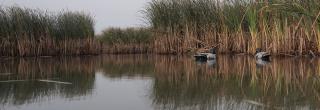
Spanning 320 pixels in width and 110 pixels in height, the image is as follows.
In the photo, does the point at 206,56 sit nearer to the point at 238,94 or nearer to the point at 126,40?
the point at 238,94

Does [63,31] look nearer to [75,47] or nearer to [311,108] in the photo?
[75,47]

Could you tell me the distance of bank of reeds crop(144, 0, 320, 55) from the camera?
9.30 m

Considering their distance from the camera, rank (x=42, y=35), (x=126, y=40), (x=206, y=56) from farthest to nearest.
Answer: (x=126, y=40), (x=42, y=35), (x=206, y=56)

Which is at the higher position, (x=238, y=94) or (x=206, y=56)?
(x=206, y=56)

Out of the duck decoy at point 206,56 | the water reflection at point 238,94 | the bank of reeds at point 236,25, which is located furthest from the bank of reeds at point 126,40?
the water reflection at point 238,94

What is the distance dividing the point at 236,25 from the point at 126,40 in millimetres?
9572

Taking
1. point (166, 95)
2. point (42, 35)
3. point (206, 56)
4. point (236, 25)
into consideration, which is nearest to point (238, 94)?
point (166, 95)

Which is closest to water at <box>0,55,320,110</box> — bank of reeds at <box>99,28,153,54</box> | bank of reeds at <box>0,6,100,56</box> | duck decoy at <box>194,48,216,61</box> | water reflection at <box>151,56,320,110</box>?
water reflection at <box>151,56,320,110</box>

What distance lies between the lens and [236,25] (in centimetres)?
1238

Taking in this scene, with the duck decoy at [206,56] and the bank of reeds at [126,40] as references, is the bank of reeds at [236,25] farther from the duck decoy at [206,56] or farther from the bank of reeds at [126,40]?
the bank of reeds at [126,40]

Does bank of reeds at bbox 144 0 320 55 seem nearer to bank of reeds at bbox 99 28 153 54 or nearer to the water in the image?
bank of reeds at bbox 99 28 153 54

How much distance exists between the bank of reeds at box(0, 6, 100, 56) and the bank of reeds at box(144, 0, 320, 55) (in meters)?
3.12

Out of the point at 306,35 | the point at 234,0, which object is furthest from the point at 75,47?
the point at 306,35

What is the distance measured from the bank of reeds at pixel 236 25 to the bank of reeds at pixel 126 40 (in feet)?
11.1
